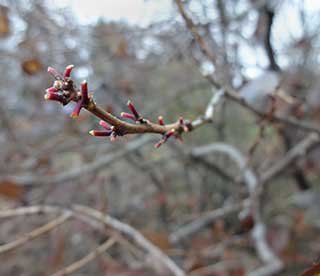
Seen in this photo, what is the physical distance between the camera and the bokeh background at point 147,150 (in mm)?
1709

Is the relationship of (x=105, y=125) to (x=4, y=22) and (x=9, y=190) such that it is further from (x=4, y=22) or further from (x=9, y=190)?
(x=4, y=22)

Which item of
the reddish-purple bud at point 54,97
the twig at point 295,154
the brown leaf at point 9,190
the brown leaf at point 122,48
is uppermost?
the brown leaf at point 122,48

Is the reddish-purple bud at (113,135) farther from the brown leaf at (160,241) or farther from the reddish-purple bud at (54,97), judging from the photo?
the brown leaf at (160,241)

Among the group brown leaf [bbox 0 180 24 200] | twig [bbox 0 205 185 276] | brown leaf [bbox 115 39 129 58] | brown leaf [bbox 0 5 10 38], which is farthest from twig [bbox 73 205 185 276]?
brown leaf [bbox 115 39 129 58]

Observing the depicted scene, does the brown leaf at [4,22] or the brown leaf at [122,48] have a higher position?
the brown leaf at [122,48]

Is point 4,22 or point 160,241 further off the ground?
point 4,22

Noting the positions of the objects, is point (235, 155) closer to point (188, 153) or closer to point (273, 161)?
point (188, 153)

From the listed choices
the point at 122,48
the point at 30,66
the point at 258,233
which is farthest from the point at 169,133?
the point at 122,48

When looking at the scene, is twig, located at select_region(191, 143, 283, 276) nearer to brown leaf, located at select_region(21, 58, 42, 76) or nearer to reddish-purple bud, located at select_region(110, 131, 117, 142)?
brown leaf, located at select_region(21, 58, 42, 76)

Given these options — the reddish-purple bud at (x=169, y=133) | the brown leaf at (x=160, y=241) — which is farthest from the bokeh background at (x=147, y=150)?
the reddish-purple bud at (x=169, y=133)

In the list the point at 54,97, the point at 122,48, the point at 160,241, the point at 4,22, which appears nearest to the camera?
the point at 54,97

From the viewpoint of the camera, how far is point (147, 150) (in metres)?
2.79

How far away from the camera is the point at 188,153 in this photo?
1978 mm

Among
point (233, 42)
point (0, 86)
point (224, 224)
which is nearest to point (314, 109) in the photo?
point (233, 42)
